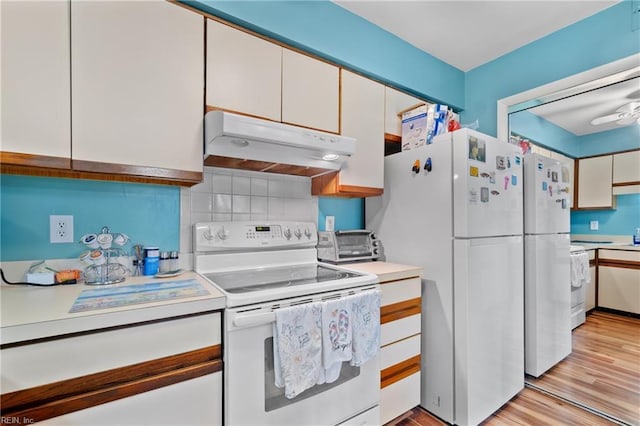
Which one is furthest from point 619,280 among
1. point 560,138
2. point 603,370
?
point 560,138

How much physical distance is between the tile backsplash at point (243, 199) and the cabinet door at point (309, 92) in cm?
42

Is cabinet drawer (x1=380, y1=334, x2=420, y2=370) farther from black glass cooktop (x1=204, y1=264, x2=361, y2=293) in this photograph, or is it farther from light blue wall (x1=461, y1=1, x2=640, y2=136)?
light blue wall (x1=461, y1=1, x2=640, y2=136)

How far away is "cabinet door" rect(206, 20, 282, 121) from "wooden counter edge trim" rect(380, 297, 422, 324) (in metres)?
1.22

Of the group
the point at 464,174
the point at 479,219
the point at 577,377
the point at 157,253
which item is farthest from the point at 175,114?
the point at 577,377

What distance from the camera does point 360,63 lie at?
2016 mm

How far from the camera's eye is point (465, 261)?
5.39 ft

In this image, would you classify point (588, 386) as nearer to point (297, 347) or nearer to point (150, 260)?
point (297, 347)

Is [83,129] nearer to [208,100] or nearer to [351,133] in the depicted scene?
[208,100]

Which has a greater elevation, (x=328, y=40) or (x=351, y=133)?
(x=328, y=40)

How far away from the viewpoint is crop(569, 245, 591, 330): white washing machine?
2.60 metres

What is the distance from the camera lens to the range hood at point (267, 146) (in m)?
1.28

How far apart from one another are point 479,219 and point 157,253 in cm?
178

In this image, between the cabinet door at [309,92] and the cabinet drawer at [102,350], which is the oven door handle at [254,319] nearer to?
the cabinet drawer at [102,350]

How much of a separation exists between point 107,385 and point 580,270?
351cm
